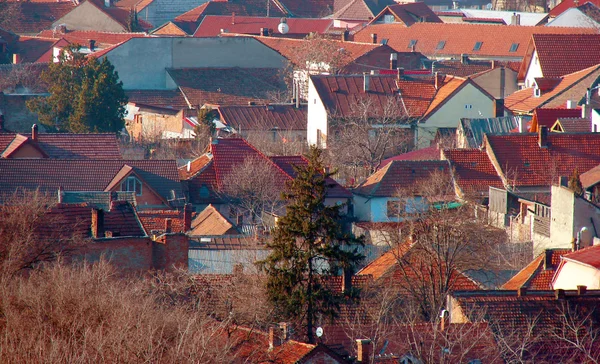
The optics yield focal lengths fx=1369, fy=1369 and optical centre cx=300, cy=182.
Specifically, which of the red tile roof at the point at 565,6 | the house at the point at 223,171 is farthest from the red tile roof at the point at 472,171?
the red tile roof at the point at 565,6

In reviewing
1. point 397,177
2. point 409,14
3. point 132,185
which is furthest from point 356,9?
point 132,185

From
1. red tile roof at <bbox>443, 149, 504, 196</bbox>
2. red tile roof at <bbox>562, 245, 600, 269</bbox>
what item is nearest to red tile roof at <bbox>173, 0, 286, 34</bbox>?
red tile roof at <bbox>443, 149, 504, 196</bbox>

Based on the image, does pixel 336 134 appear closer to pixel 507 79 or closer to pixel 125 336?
pixel 507 79

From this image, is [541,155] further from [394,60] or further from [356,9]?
[356,9]

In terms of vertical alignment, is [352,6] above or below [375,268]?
above

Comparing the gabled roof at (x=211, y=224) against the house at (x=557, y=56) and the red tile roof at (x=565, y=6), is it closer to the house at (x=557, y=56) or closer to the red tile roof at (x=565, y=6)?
the house at (x=557, y=56)

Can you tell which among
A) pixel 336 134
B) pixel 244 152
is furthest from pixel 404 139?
pixel 244 152

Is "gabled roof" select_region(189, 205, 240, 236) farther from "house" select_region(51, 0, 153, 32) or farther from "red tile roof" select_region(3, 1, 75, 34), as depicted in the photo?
"red tile roof" select_region(3, 1, 75, 34)
